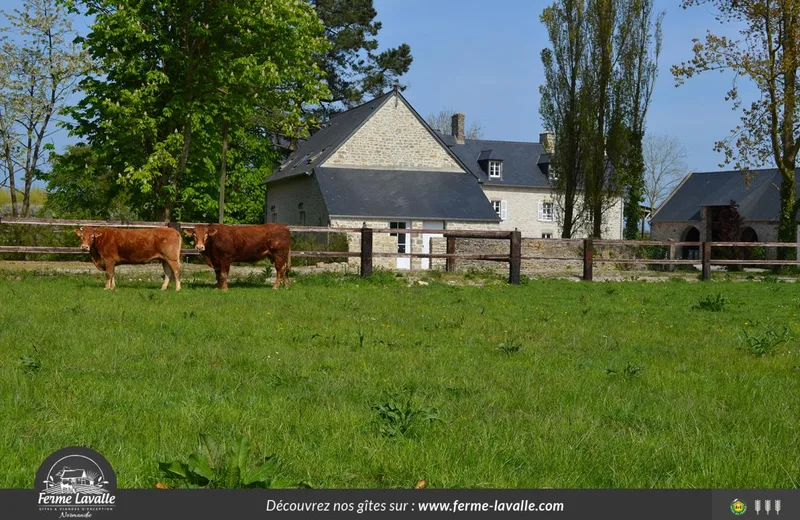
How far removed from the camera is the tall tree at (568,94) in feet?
121

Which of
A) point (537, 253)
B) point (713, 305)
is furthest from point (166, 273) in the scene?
point (537, 253)

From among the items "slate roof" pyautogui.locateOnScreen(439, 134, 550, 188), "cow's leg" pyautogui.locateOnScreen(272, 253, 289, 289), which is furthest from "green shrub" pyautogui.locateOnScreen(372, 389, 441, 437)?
"slate roof" pyautogui.locateOnScreen(439, 134, 550, 188)

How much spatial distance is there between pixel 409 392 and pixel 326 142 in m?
36.9

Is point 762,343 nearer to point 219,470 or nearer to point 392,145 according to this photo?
point 219,470

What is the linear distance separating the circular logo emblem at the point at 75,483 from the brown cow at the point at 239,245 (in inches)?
498

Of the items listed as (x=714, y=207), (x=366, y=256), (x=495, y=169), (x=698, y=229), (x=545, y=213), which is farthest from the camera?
(x=545, y=213)

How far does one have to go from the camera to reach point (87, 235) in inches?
616

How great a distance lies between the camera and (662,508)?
355 centimetres

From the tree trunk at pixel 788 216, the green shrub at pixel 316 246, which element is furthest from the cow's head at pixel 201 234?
the tree trunk at pixel 788 216

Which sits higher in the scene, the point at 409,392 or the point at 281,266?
the point at 281,266

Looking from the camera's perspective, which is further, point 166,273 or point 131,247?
point 166,273

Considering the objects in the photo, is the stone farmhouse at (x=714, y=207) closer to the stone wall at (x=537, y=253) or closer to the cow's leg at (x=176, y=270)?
the stone wall at (x=537, y=253)

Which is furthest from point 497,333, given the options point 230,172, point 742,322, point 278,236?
point 230,172

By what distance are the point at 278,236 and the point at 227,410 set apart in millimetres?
12324
